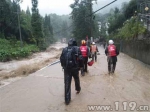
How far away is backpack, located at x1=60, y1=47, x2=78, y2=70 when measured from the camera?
7.23 meters

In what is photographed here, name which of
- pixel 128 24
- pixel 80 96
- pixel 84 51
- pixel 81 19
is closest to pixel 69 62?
pixel 80 96

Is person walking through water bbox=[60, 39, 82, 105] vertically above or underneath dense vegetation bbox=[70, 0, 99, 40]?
underneath

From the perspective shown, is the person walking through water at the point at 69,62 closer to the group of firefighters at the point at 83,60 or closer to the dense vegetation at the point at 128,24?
the group of firefighters at the point at 83,60

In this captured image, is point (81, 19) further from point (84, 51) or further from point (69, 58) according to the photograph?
point (69, 58)

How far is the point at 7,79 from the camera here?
13812 mm

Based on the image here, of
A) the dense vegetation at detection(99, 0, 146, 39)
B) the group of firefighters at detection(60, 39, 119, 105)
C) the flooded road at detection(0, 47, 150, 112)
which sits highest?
the dense vegetation at detection(99, 0, 146, 39)

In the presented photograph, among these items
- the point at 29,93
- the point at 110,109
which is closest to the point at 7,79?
the point at 29,93

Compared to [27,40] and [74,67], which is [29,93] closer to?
[74,67]

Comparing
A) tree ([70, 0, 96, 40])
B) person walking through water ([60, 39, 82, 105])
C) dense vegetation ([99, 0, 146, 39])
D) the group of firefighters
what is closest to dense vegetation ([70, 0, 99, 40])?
tree ([70, 0, 96, 40])

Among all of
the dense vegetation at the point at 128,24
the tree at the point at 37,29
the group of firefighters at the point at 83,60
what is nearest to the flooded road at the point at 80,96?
the group of firefighters at the point at 83,60

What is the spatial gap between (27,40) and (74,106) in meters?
54.9

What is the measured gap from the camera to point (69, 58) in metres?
7.23

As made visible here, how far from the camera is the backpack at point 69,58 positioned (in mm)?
7226

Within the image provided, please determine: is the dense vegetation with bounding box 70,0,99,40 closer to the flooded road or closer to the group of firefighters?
the group of firefighters
